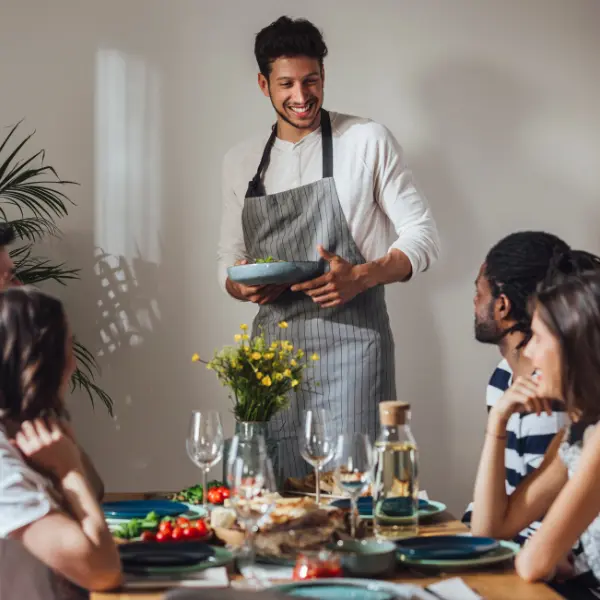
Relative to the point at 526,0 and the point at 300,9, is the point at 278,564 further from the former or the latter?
the point at 526,0

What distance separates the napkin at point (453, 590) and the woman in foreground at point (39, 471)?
0.42 meters

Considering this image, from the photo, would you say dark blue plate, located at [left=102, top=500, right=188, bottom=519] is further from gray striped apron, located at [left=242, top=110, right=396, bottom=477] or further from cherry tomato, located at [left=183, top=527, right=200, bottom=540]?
gray striped apron, located at [left=242, top=110, right=396, bottom=477]

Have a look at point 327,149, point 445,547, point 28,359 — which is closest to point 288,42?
point 327,149

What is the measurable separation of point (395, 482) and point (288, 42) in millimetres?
1650

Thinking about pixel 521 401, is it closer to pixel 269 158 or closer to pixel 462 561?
pixel 462 561

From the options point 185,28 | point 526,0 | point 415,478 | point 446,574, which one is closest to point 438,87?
point 526,0

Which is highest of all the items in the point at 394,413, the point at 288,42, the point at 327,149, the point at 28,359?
the point at 288,42

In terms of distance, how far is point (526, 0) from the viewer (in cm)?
380

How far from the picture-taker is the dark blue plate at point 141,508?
5.76ft

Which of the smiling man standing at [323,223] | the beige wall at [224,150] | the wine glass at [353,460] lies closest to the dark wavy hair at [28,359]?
the wine glass at [353,460]

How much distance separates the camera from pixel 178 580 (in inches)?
50.9

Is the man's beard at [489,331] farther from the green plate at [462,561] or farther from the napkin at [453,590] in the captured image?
the napkin at [453,590]

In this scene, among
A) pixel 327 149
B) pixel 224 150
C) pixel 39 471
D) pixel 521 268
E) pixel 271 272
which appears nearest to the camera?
pixel 39 471

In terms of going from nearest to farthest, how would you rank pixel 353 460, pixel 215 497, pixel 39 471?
1. pixel 39 471
2. pixel 353 460
3. pixel 215 497
